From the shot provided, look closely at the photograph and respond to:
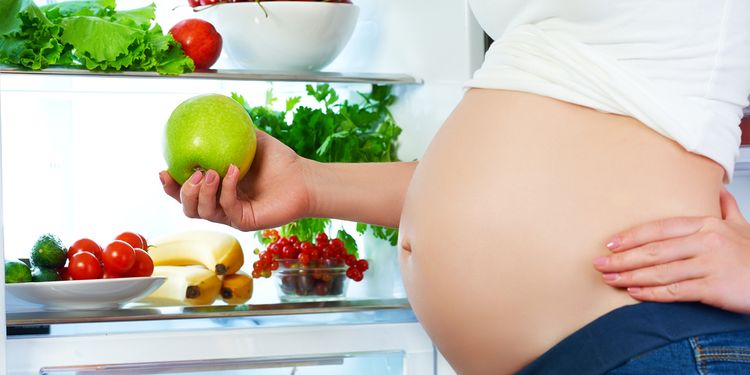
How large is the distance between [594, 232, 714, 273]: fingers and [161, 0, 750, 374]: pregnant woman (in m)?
0.03

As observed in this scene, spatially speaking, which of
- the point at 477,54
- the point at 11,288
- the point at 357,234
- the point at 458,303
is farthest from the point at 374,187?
the point at 357,234

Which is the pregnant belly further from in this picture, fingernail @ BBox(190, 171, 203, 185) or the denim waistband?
fingernail @ BBox(190, 171, 203, 185)

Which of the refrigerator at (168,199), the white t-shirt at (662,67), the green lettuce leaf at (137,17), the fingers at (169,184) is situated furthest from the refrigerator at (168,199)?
the white t-shirt at (662,67)

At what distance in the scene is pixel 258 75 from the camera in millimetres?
1668

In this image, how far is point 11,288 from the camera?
147cm

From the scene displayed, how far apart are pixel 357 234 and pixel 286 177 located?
0.95 meters

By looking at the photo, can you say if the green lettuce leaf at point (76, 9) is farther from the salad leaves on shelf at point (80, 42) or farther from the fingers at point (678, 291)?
the fingers at point (678, 291)

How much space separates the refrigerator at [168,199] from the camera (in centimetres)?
153

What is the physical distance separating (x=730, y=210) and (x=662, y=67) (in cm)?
16

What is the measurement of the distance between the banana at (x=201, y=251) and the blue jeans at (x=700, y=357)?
1118 millimetres

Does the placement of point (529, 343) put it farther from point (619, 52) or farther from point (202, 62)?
point (202, 62)

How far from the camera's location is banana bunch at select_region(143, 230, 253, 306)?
163 centimetres

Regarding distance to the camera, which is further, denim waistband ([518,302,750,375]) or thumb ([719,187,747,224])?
thumb ([719,187,747,224])

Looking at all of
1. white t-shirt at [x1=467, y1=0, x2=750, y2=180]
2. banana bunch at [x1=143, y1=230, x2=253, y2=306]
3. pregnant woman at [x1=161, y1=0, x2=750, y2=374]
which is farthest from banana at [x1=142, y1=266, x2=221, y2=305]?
white t-shirt at [x1=467, y1=0, x2=750, y2=180]
